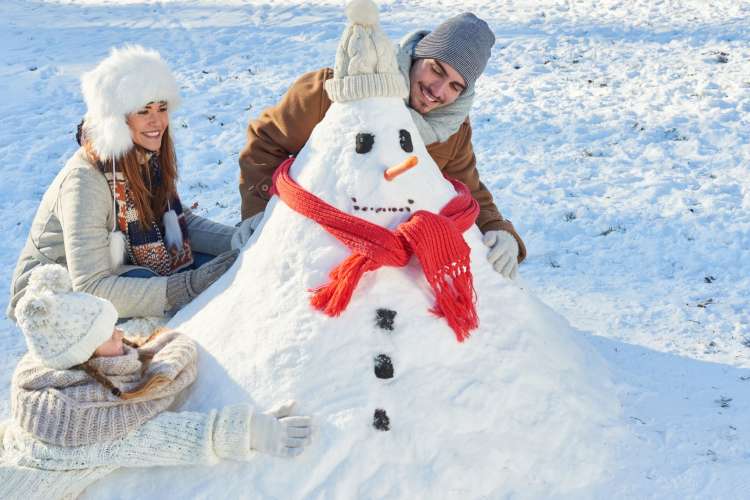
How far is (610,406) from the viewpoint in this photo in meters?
2.67

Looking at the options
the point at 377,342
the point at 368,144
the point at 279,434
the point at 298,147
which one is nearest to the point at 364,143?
the point at 368,144

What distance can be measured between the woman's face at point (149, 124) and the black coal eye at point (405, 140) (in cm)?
101

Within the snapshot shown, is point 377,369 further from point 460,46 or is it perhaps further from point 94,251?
point 460,46

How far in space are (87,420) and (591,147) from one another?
443 centimetres

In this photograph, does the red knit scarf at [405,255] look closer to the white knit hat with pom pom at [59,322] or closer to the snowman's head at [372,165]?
the snowman's head at [372,165]

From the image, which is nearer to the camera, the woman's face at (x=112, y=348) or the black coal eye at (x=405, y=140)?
the woman's face at (x=112, y=348)

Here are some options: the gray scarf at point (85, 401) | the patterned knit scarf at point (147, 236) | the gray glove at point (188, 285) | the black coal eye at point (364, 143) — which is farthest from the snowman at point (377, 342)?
the patterned knit scarf at point (147, 236)

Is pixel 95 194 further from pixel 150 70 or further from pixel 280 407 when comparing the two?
pixel 280 407

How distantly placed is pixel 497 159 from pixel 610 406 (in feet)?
10.4

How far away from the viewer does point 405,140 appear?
7.83ft

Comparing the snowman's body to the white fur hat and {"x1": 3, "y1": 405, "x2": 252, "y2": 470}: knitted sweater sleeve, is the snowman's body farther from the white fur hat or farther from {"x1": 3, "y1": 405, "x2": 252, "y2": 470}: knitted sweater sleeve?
the white fur hat

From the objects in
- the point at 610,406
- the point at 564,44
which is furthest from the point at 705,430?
the point at 564,44

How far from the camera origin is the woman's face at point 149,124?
9.37 ft

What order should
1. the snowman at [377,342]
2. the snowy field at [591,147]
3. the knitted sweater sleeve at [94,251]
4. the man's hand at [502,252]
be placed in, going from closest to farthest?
the snowman at [377,342]
the man's hand at [502,252]
the knitted sweater sleeve at [94,251]
the snowy field at [591,147]
